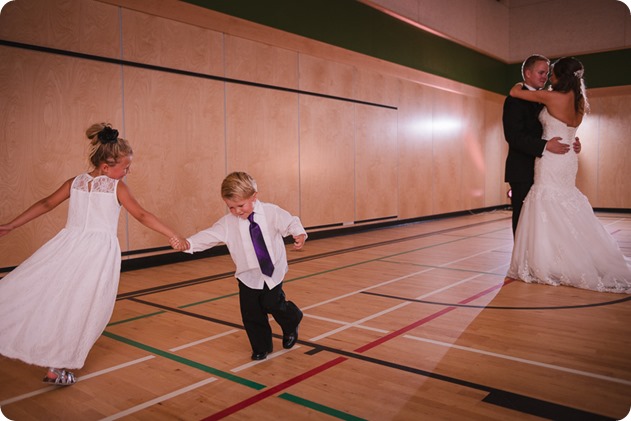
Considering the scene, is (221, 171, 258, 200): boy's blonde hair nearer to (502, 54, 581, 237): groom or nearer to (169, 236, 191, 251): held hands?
(169, 236, 191, 251): held hands

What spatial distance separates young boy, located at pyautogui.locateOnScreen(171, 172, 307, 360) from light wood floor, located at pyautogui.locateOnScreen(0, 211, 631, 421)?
0.69 feet

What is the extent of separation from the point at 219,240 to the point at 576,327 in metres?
2.24

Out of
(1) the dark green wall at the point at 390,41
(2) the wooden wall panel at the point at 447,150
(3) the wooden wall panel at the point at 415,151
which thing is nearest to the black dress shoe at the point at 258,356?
(1) the dark green wall at the point at 390,41

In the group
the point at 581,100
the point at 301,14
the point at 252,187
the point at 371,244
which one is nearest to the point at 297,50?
the point at 301,14

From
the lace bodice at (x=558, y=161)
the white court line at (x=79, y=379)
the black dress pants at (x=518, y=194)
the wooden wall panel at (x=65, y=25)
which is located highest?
the wooden wall panel at (x=65, y=25)

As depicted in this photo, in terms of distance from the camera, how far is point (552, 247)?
4.35m

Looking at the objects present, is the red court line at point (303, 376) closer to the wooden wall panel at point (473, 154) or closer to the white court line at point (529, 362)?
the white court line at point (529, 362)

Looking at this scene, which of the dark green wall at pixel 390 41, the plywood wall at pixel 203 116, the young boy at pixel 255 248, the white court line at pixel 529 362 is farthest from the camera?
the dark green wall at pixel 390 41

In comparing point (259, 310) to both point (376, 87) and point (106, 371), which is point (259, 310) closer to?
point (106, 371)

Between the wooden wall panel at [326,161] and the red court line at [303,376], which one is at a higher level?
the wooden wall panel at [326,161]

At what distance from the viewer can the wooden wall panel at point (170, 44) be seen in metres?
5.43

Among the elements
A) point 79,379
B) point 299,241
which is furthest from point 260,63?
point 79,379

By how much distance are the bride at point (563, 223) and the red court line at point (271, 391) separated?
8.04 feet

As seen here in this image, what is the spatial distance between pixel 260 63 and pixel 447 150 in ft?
17.8
